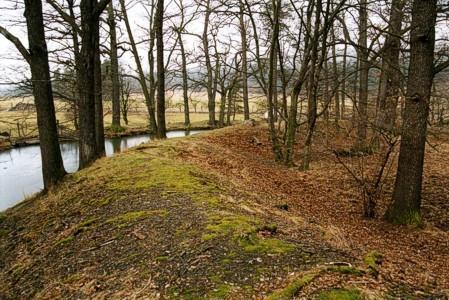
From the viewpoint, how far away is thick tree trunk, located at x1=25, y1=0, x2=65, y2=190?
22.8ft

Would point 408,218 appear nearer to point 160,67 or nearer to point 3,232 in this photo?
point 3,232

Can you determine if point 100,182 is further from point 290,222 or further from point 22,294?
point 290,222

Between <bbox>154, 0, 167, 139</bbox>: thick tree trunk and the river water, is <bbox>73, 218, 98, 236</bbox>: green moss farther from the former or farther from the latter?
<bbox>154, 0, 167, 139</bbox>: thick tree trunk

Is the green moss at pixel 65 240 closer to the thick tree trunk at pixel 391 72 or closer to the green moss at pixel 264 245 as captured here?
the green moss at pixel 264 245

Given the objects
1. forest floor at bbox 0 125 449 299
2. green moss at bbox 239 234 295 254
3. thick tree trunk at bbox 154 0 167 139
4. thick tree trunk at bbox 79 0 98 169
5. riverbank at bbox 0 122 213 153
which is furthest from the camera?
riverbank at bbox 0 122 213 153

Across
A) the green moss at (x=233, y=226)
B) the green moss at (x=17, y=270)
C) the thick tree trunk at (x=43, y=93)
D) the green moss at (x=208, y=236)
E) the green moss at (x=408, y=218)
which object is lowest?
the green moss at (x=17, y=270)

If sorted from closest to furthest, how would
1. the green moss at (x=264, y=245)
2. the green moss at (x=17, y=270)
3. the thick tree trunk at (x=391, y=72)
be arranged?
the green moss at (x=264, y=245)
the green moss at (x=17, y=270)
the thick tree trunk at (x=391, y=72)

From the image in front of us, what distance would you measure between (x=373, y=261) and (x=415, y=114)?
2.78 m

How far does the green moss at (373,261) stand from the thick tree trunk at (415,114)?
2.25 meters

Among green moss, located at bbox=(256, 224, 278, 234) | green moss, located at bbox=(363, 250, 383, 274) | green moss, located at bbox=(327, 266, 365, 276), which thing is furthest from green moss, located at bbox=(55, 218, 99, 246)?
green moss, located at bbox=(363, 250, 383, 274)

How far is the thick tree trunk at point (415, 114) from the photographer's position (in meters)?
5.05

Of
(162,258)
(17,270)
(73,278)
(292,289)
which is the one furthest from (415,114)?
(17,270)

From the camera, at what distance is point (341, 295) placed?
2.63 meters

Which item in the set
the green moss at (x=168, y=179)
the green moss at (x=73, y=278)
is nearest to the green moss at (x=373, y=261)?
the green moss at (x=168, y=179)
